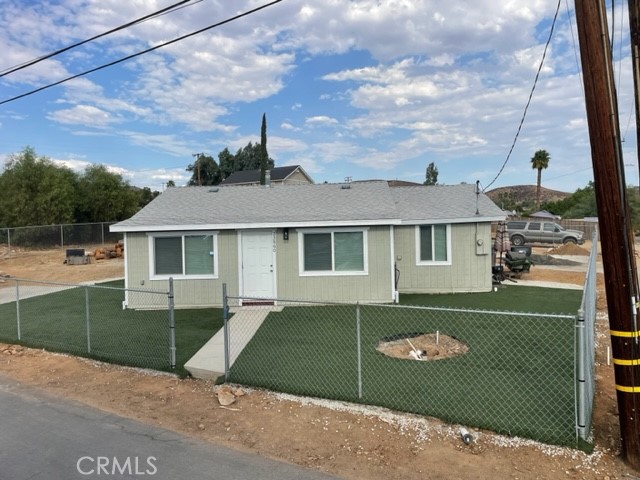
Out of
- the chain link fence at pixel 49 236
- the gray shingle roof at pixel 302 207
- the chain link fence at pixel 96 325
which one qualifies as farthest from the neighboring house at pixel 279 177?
the chain link fence at pixel 96 325

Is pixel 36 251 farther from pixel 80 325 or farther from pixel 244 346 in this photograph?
pixel 244 346

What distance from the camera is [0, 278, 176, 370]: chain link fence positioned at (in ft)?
26.4

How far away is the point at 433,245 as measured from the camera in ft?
47.5

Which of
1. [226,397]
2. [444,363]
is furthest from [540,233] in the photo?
[226,397]

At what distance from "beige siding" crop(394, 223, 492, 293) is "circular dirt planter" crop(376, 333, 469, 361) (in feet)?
18.7

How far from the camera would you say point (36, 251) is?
30.4 meters

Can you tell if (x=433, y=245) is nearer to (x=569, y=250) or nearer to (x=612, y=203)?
(x=612, y=203)

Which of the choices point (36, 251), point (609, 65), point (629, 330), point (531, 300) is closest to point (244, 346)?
point (629, 330)

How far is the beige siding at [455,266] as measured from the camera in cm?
1434

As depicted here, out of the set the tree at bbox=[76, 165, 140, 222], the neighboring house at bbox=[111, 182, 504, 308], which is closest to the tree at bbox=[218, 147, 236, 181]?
the tree at bbox=[76, 165, 140, 222]

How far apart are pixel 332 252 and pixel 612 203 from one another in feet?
28.8

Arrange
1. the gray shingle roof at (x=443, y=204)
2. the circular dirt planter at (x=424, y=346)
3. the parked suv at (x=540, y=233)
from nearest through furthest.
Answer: the circular dirt planter at (x=424, y=346) < the gray shingle roof at (x=443, y=204) < the parked suv at (x=540, y=233)

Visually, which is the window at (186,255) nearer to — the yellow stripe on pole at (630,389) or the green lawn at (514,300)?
the green lawn at (514,300)

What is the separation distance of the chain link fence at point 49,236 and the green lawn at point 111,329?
19.5 meters
